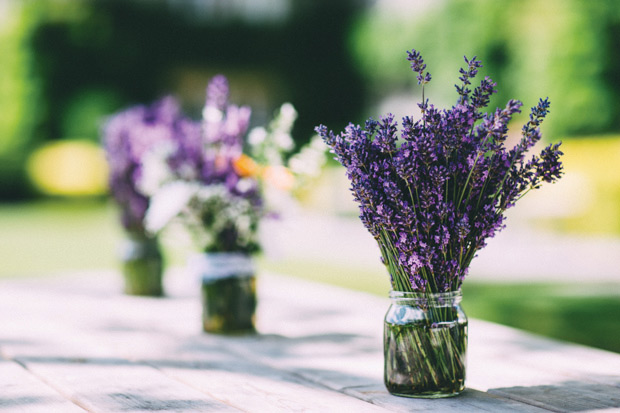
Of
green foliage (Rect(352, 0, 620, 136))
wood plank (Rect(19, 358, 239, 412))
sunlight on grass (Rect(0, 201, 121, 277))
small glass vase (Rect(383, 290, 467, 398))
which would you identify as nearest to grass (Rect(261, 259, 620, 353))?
small glass vase (Rect(383, 290, 467, 398))

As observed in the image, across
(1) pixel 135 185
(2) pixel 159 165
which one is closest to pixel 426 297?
(2) pixel 159 165

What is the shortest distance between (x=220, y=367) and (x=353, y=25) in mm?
18393

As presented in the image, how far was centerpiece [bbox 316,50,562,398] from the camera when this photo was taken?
8.30 feet

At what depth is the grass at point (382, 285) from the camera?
5.01 m

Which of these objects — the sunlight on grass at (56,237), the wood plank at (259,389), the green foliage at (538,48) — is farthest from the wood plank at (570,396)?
the green foliage at (538,48)

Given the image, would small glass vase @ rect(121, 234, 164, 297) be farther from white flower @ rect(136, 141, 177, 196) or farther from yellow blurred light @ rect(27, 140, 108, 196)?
yellow blurred light @ rect(27, 140, 108, 196)

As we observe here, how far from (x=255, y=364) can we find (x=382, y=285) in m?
3.62

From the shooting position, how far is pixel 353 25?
20.7 m

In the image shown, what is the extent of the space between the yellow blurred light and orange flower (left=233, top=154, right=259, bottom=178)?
50.7 feet

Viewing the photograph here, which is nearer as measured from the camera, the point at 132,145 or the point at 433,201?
the point at 433,201

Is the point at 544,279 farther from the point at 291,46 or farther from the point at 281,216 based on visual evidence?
the point at 291,46

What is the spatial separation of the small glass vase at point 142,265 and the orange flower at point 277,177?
1.49 metres

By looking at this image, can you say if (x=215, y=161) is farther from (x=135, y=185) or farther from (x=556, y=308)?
(x=556, y=308)

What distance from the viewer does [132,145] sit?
4.97 m
